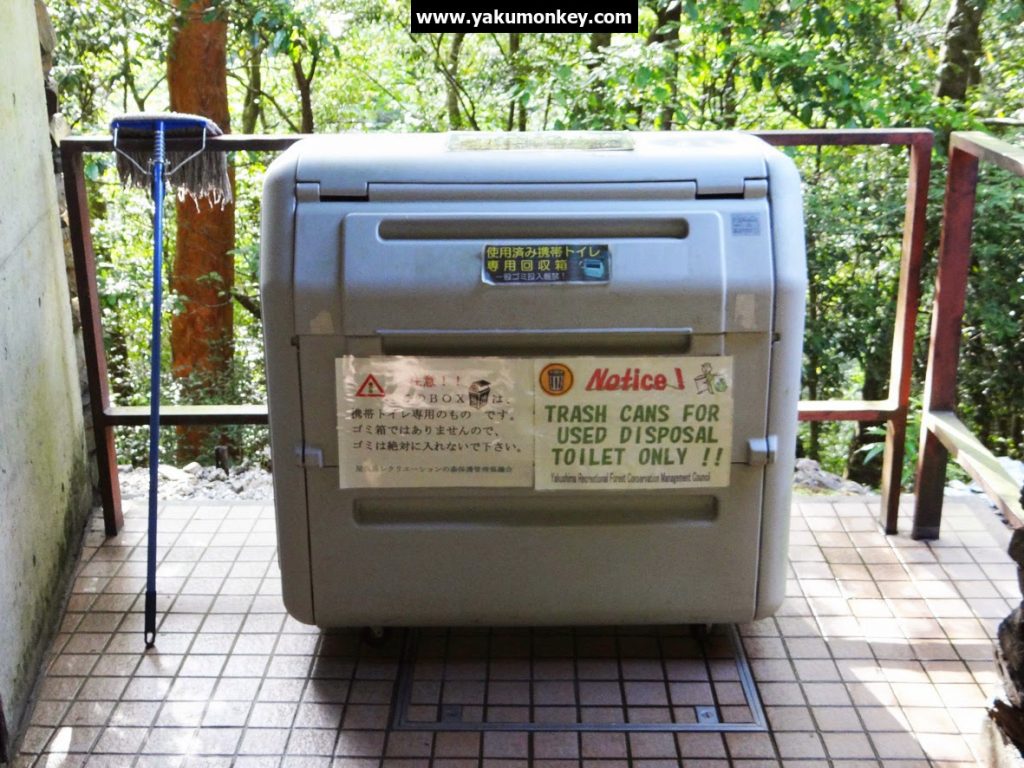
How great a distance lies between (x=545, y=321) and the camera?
8.21ft

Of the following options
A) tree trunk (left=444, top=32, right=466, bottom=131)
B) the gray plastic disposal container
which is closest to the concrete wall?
the gray plastic disposal container

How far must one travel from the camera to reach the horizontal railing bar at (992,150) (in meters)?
2.85

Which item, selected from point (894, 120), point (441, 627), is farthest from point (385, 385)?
point (894, 120)

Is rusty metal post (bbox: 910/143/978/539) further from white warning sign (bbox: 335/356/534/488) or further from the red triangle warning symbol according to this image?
the red triangle warning symbol

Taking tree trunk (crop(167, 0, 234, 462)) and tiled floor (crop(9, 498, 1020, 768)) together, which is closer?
tiled floor (crop(9, 498, 1020, 768))

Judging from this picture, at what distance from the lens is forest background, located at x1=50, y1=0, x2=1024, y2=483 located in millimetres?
6141

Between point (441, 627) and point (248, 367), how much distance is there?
5007 mm

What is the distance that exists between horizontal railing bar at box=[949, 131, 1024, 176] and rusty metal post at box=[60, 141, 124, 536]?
275 centimetres

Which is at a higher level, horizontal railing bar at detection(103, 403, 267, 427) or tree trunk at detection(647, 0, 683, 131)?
tree trunk at detection(647, 0, 683, 131)

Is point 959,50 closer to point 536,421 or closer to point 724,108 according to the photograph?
point 724,108

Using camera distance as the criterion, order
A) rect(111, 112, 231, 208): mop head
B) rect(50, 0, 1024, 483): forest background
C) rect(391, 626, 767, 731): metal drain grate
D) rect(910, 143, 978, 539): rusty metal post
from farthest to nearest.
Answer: rect(50, 0, 1024, 483): forest background < rect(910, 143, 978, 539): rusty metal post < rect(111, 112, 231, 208): mop head < rect(391, 626, 767, 731): metal drain grate

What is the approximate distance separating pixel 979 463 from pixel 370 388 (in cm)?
182

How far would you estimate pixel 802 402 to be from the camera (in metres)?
3.35

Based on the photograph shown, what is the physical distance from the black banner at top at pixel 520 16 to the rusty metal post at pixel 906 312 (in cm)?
223
